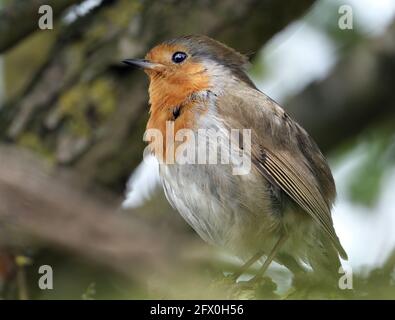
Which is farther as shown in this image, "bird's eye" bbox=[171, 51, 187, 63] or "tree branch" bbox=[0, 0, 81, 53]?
"tree branch" bbox=[0, 0, 81, 53]

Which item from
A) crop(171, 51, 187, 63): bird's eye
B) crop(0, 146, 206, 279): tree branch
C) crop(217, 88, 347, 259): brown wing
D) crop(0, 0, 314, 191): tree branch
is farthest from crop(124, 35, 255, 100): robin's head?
crop(0, 146, 206, 279): tree branch

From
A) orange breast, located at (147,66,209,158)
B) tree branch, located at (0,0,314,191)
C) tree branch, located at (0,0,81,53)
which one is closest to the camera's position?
orange breast, located at (147,66,209,158)

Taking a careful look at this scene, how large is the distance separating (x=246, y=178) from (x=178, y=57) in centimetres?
104

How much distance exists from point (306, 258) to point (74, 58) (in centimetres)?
289

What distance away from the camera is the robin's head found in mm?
4953

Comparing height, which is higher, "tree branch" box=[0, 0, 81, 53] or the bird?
"tree branch" box=[0, 0, 81, 53]

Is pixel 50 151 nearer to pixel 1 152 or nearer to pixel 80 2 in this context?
pixel 80 2

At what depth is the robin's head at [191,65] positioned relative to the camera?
4.95m

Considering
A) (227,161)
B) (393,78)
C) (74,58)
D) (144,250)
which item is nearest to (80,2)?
(74,58)

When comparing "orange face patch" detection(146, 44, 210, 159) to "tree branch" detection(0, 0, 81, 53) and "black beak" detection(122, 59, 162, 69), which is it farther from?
"tree branch" detection(0, 0, 81, 53)

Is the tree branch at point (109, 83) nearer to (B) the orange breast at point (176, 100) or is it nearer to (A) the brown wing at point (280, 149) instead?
(B) the orange breast at point (176, 100)

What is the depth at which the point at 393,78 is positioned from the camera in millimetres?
6492

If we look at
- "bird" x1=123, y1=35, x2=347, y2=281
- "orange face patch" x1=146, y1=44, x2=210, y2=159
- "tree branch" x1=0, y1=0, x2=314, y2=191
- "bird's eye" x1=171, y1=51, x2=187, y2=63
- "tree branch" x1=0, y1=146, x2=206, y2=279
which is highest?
"tree branch" x1=0, y1=0, x2=314, y2=191

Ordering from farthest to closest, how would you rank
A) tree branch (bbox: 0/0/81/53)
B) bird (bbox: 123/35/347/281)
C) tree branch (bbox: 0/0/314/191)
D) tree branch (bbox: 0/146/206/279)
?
tree branch (bbox: 0/0/314/191) < tree branch (bbox: 0/0/81/53) < bird (bbox: 123/35/347/281) < tree branch (bbox: 0/146/206/279)
